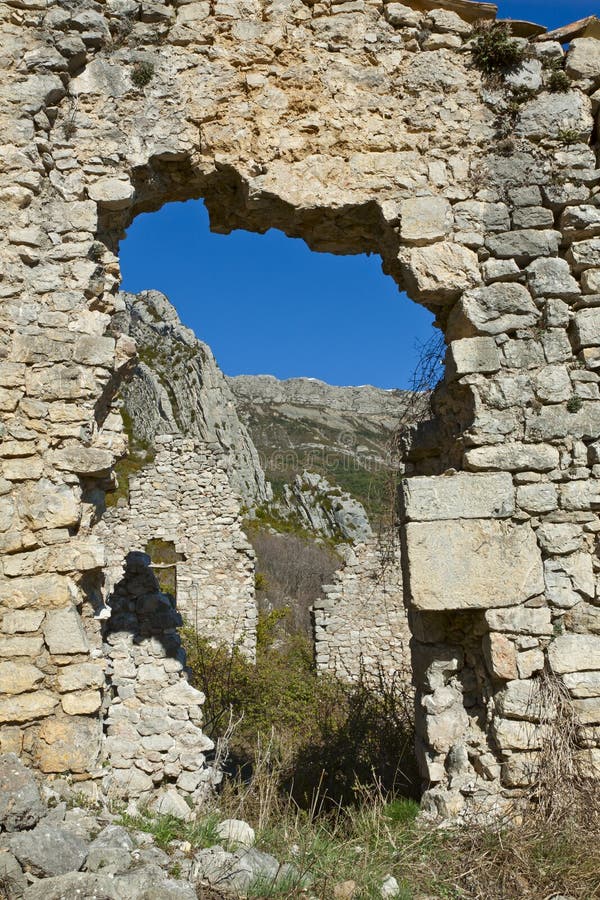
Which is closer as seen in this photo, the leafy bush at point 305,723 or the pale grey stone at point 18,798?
the pale grey stone at point 18,798

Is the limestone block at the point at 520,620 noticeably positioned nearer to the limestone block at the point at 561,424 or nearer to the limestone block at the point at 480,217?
the limestone block at the point at 561,424

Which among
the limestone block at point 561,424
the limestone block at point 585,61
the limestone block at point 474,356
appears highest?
the limestone block at point 585,61

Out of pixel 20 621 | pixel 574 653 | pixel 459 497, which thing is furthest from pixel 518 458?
pixel 20 621

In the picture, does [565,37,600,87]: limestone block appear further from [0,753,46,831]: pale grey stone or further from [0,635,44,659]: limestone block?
[0,753,46,831]: pale grey stone

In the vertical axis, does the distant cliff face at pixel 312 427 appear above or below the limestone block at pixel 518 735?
above

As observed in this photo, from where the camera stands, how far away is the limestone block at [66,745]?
3.59 meters

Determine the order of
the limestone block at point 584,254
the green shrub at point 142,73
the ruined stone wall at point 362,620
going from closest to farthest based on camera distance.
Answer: the limestone block at point 584,254, the green shrub at point 142,73, the ruined stone wall at point 362,620

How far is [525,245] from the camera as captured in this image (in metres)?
4.39

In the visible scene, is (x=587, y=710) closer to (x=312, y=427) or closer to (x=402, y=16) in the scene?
(x=402, y=16)

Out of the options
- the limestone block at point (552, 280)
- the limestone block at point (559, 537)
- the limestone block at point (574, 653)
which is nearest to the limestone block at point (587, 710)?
the limestone block at point (574, 653)

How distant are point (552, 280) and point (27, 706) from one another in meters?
3.92

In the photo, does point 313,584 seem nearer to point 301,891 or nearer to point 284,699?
point 284,699

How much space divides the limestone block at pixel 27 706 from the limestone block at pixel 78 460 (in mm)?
1224

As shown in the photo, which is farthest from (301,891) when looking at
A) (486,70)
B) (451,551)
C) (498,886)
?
(486,70)
